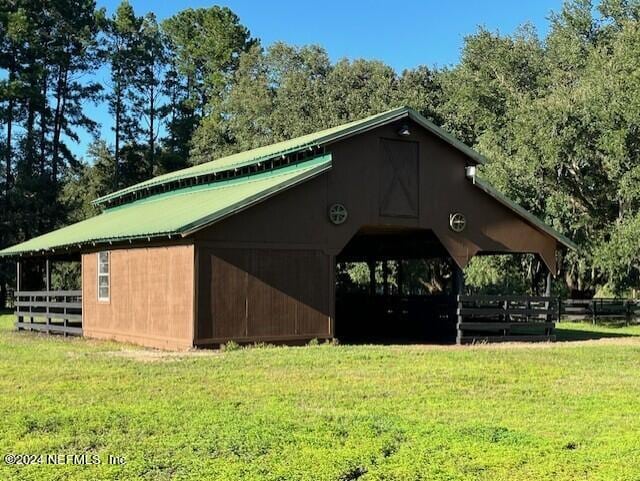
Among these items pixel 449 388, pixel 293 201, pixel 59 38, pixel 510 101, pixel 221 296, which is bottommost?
pixel 449 388

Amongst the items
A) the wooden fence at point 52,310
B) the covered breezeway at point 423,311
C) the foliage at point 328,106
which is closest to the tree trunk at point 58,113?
the foliage at point 328,106

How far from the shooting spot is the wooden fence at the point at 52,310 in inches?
859

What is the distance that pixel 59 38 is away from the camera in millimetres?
46719

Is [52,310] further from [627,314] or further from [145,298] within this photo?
[627,314]

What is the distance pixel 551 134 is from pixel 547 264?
875 centimetres

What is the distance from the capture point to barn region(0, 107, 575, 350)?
53.2 ft

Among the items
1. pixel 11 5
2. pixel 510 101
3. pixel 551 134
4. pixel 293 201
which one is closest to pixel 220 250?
pixel 293 201

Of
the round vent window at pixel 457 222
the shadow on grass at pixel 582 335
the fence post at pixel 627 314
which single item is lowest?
the shadow on grass at pixel 582 335

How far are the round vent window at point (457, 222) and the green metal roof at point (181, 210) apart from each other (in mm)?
3590

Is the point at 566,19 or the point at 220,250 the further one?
the point at 566,19

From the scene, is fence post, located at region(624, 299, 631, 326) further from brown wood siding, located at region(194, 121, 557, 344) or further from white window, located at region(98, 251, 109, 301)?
white window, located at region(98, 251, 109, 301)

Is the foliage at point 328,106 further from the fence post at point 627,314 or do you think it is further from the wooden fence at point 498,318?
the wooden fence at point 498,318

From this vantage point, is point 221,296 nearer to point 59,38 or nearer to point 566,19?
point 566,19

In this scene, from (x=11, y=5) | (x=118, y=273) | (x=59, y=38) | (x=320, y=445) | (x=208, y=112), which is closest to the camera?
(x=320, y=445)
